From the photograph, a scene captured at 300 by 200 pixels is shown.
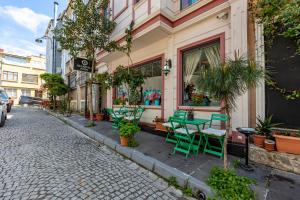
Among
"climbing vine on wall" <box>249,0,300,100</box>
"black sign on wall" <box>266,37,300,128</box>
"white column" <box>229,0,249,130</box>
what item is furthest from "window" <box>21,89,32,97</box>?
"black sign on wall" <box>266,37,300,128</box>

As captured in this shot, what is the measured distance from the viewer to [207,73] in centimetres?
266

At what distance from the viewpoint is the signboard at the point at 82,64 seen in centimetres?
777

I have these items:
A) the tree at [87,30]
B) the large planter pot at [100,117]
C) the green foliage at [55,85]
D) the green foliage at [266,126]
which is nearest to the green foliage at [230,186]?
the green foliage at [266,126]

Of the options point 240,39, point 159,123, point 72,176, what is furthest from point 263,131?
point 72,176

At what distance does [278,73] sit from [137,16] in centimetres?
521

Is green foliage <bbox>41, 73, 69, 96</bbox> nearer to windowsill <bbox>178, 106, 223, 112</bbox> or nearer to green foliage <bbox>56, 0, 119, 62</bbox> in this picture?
green foliage <bbox>56, 0, 119, 62</bbox>

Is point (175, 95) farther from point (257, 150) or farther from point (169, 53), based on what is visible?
point (257, 150)

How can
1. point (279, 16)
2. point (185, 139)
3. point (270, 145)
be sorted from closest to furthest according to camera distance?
point (279, 16)
point (270, 145)
point (185, 139)

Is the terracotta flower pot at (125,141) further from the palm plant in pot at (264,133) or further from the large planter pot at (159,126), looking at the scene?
the palm plant in pot at (264,133)

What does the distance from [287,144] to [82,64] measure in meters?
Answer: 8.02

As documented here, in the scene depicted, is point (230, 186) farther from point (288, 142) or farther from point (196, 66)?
point (196, 66)

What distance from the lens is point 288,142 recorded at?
3.37 metres

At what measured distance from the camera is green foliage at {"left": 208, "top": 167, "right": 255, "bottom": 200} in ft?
7.57

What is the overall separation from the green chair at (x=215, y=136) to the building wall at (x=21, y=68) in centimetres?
3733
